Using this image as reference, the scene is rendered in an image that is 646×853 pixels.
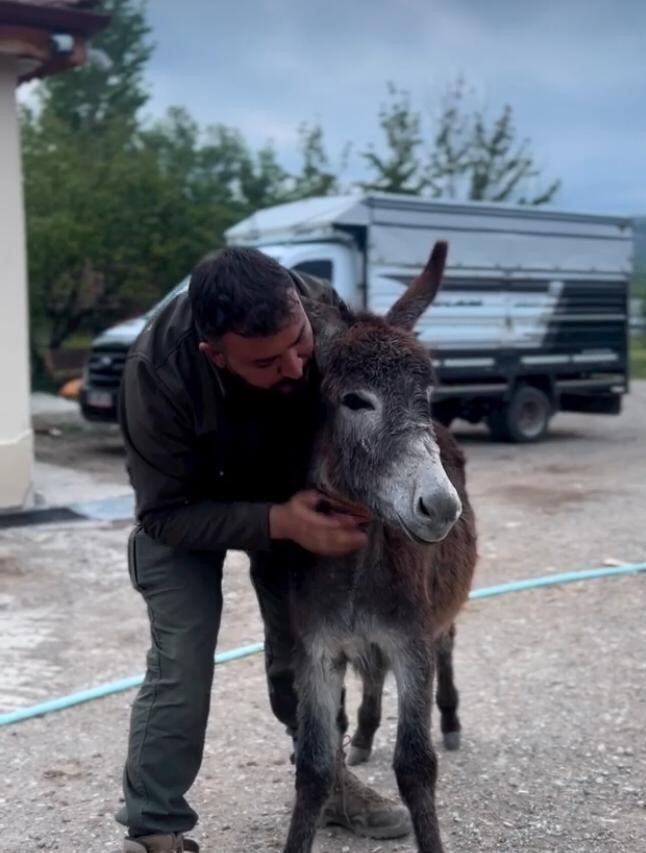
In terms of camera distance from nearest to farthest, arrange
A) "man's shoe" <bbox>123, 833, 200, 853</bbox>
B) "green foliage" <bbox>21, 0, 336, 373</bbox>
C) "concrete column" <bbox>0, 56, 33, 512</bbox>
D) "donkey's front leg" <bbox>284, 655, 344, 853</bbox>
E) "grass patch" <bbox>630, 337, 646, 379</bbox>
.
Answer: "man's shoe" <bbox>123, 833, 200, 853</bbox> < "donkey's front leg" <bbox>284, 655, 344, 853</bbox> < "concrete column" <bbox>0, 56, 33, 512</bbox> < "green foliage" <bbox>21, 0, 336, 373</bbox> < "grass patch" <bbox>630, 337, 646, 379</bbox>

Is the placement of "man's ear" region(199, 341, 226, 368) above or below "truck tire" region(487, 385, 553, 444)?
above

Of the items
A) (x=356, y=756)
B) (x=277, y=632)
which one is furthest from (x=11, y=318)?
(x=277, y=632)

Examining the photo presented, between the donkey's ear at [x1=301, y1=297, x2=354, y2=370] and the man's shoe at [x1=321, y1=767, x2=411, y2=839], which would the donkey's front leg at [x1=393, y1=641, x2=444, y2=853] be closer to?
the man's shoe at [x1=321, y1=767, x2=411, y2=839]

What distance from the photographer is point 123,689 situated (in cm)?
536

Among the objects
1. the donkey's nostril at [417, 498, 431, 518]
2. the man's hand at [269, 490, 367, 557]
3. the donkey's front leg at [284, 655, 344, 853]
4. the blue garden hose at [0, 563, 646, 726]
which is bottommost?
the blue garden hose at [0, 563, 646, 726]

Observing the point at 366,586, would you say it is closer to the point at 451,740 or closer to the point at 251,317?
the point at 251,317

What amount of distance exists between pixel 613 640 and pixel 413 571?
3.01m

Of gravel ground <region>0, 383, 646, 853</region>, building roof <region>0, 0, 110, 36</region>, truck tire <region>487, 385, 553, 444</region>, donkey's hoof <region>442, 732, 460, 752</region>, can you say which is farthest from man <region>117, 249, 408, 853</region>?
truck tire <region>487, 385, 553, 444</region>

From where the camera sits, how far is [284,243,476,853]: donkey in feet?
9.91

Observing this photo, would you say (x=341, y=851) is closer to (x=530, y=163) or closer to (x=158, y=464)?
(x=158, y=464)

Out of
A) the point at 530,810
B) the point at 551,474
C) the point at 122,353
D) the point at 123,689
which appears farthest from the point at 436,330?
the point at 530,810

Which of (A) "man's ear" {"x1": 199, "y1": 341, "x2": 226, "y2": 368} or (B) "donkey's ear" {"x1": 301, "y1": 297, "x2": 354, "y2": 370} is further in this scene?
(B) "donkey's ear" {"x1": 301, "y1": 297, "x2": 354, "y2": 370}

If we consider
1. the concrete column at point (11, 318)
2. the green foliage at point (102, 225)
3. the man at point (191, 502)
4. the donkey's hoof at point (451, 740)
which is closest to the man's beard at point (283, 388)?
the man at point (191, 502)

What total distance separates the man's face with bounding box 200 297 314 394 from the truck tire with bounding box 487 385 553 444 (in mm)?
12560
